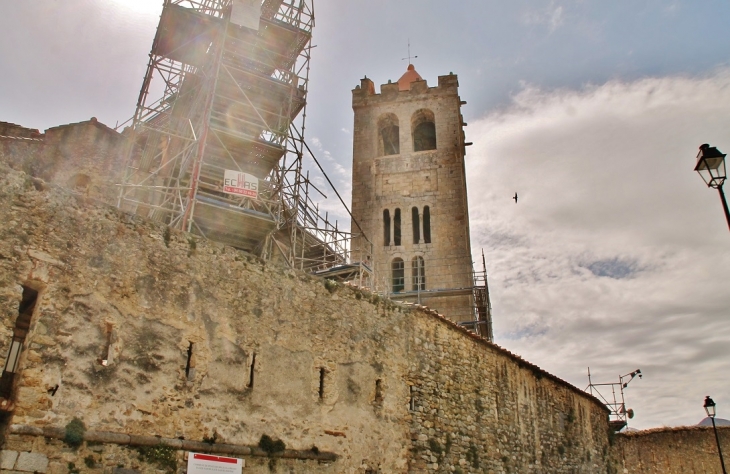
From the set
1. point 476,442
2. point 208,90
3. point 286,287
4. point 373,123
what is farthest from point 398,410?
point 373,123

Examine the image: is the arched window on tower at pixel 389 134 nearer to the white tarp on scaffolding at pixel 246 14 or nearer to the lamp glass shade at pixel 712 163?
the white tarp on scaffolding at pixel 246 14

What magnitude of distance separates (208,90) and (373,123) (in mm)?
17161

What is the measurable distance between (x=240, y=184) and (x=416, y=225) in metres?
15.8

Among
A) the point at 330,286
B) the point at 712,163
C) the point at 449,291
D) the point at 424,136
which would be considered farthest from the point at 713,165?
the point at 424,136

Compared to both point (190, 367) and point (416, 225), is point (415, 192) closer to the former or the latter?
point (416, 225)

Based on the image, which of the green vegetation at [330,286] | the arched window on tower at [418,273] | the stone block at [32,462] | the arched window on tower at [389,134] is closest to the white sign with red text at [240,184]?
the green vegetation at [330,286]

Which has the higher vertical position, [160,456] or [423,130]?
[423,130]

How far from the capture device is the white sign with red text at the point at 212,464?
29.6 feet

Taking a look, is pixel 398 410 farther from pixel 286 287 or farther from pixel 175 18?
pixel 175 18

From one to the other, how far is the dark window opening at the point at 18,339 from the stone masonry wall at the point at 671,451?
21384 millimetres

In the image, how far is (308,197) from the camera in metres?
20.9

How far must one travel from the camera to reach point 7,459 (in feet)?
24.3

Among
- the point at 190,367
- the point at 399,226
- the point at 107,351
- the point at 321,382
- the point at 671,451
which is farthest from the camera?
the point at 399,226

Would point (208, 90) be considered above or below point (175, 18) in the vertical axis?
below
